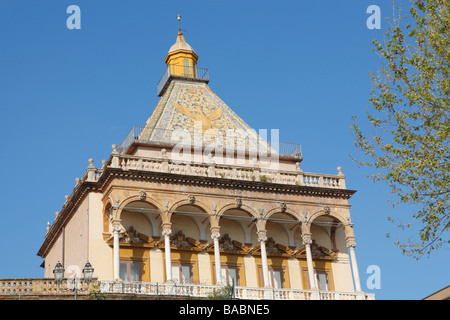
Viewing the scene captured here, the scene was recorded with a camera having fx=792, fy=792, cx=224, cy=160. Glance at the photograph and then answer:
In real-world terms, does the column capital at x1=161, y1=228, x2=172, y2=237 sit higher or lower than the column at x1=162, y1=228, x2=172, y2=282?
higher

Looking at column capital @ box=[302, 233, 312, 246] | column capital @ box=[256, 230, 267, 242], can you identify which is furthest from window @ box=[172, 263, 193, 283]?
column capital @ box=[302, 233, 312, 246]

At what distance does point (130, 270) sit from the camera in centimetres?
3441

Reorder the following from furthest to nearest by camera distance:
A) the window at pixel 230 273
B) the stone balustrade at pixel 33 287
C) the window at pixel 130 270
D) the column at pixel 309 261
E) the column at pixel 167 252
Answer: the column at pixel 309 261, the window at pixel 230 273, the window at pixel 130 270, the column at pixel 167 252, the stone balustrade at pixel 33 287

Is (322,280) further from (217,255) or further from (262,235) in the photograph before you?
(217,255)

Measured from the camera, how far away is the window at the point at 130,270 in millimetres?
34188

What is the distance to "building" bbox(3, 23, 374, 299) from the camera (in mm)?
34500

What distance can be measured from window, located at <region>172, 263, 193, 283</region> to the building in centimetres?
4

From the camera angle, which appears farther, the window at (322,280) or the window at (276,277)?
the window at (322,280)

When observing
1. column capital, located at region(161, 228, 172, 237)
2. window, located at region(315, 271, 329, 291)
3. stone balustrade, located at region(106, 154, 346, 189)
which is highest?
stone balustrade, located at region(106, 154, 346, 189)

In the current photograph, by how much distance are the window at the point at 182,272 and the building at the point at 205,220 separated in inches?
1.8

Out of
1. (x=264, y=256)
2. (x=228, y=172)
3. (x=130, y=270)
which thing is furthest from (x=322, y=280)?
(x=130, y=270)

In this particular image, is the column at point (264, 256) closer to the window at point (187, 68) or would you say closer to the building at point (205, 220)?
the building at point (205, 220)

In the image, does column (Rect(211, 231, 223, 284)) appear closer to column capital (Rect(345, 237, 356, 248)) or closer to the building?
the building

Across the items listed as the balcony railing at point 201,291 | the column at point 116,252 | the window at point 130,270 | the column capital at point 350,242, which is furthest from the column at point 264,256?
the column at point 116,252
